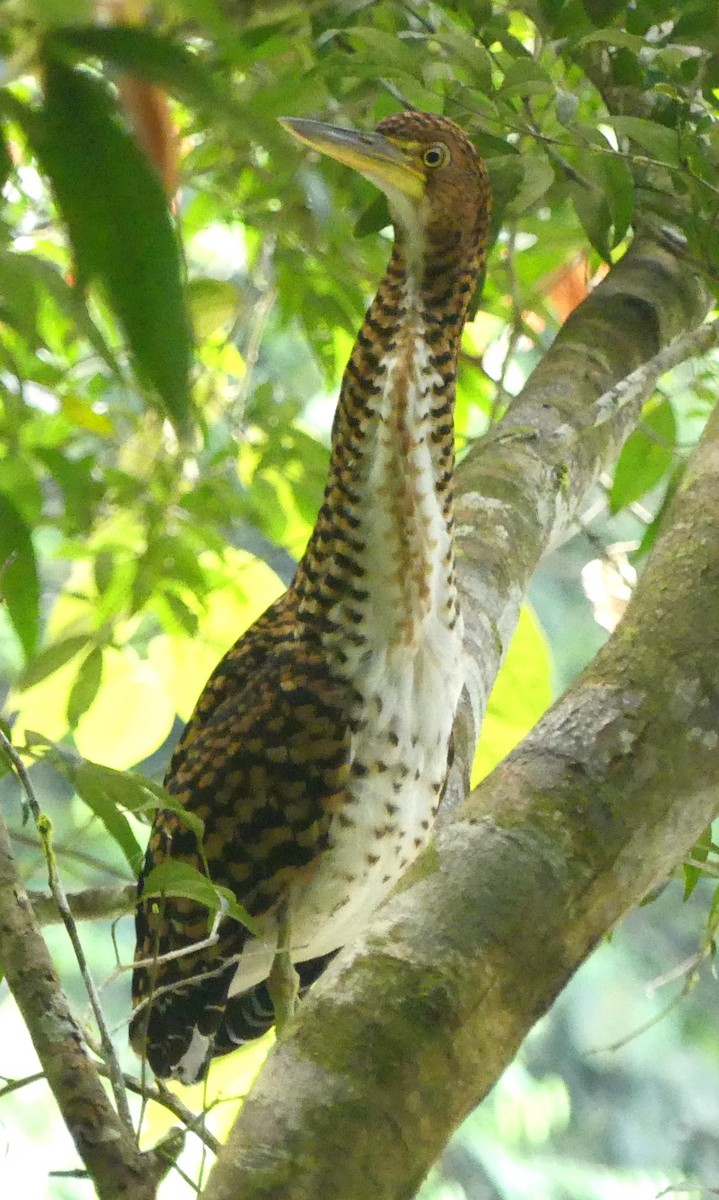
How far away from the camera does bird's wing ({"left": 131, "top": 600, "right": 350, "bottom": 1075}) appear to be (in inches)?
39.0

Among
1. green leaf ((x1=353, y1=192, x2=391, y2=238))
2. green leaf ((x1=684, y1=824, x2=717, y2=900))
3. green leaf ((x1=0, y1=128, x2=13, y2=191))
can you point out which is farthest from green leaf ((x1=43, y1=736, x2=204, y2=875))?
green leaf ((x1=353, y1=192, x2=391, y2=238))

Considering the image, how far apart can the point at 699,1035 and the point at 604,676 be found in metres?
1.98

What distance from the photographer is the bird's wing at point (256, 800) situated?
0.99 meters

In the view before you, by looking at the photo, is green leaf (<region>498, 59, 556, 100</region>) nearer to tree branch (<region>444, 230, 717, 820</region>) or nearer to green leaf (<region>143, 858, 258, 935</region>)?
tree branch (<region>444, 230, 717, 820</region>)

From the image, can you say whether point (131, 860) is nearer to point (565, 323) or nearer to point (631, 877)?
point (631, 877)

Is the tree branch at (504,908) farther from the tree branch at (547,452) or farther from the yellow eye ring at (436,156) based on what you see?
the tree branch at (547,452)

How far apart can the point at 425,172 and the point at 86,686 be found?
47cm

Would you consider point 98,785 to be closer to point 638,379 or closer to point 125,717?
point 638,379

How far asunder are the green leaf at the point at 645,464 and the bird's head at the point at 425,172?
0.39 m

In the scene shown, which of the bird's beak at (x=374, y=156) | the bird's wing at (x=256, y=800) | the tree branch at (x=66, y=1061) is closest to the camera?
the tree branch at (x=66, y=1061)

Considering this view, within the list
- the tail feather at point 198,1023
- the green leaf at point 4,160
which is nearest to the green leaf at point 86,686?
the tail feather at point 198,1023

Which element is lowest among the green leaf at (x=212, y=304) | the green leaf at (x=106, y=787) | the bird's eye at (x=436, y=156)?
the green leaf at (x=106, y=787)

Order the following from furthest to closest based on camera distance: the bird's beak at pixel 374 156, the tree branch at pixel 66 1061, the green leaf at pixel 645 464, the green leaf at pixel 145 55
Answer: the green leaf at pixel 645 464 → the bird's beak at pixel 374 156 → the tree branch at pixel 66 1061 → the green leaf at pixel 145 55

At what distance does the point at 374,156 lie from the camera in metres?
0.92
